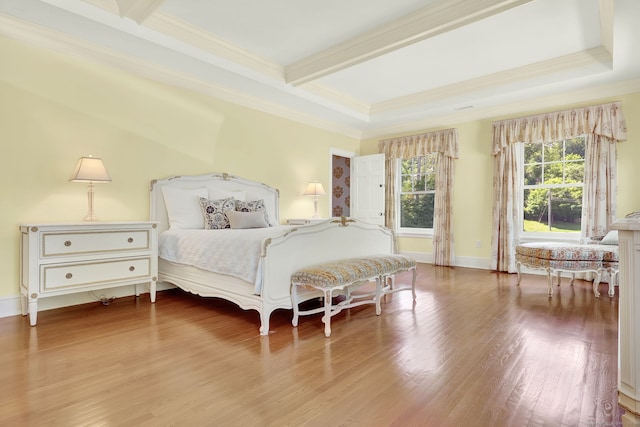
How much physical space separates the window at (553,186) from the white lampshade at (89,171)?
18.2 ft

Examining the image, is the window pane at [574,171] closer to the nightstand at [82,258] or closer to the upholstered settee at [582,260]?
the upholstered settee at [582,260]

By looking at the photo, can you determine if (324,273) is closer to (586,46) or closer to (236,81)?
(236,81)

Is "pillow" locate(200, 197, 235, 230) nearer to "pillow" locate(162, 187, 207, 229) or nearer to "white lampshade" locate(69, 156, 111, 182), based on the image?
"pillow" locate(162, 187, 207, 229)

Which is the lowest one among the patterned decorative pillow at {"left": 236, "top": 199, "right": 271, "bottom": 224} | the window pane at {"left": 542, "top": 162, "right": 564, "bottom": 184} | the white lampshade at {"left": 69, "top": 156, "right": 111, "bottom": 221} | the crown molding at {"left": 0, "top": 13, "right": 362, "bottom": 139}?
the patterned decorative pillow at {"left": 236, "top": 199, "right": 271, "bottom": 224}

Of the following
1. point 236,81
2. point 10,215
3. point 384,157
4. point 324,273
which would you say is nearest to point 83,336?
point 10,215

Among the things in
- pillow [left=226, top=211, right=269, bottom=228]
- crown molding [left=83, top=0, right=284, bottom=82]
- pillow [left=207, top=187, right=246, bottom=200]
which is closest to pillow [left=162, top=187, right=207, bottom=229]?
pillow [left=207, top=187, right=246, bottom=200]

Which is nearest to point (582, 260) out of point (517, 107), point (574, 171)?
point (574, 171)

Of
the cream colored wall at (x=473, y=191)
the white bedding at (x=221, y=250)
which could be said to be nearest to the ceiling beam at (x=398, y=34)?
the white bedding at (x=221, y=250)

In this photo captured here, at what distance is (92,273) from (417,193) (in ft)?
17.1

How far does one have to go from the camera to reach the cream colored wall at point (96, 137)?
3.02m

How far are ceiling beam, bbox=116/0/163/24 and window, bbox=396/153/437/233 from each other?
15.8ft

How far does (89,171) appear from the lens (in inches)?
124

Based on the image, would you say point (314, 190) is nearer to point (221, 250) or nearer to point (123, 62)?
point (221, 250)

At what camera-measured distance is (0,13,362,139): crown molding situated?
3014mm
